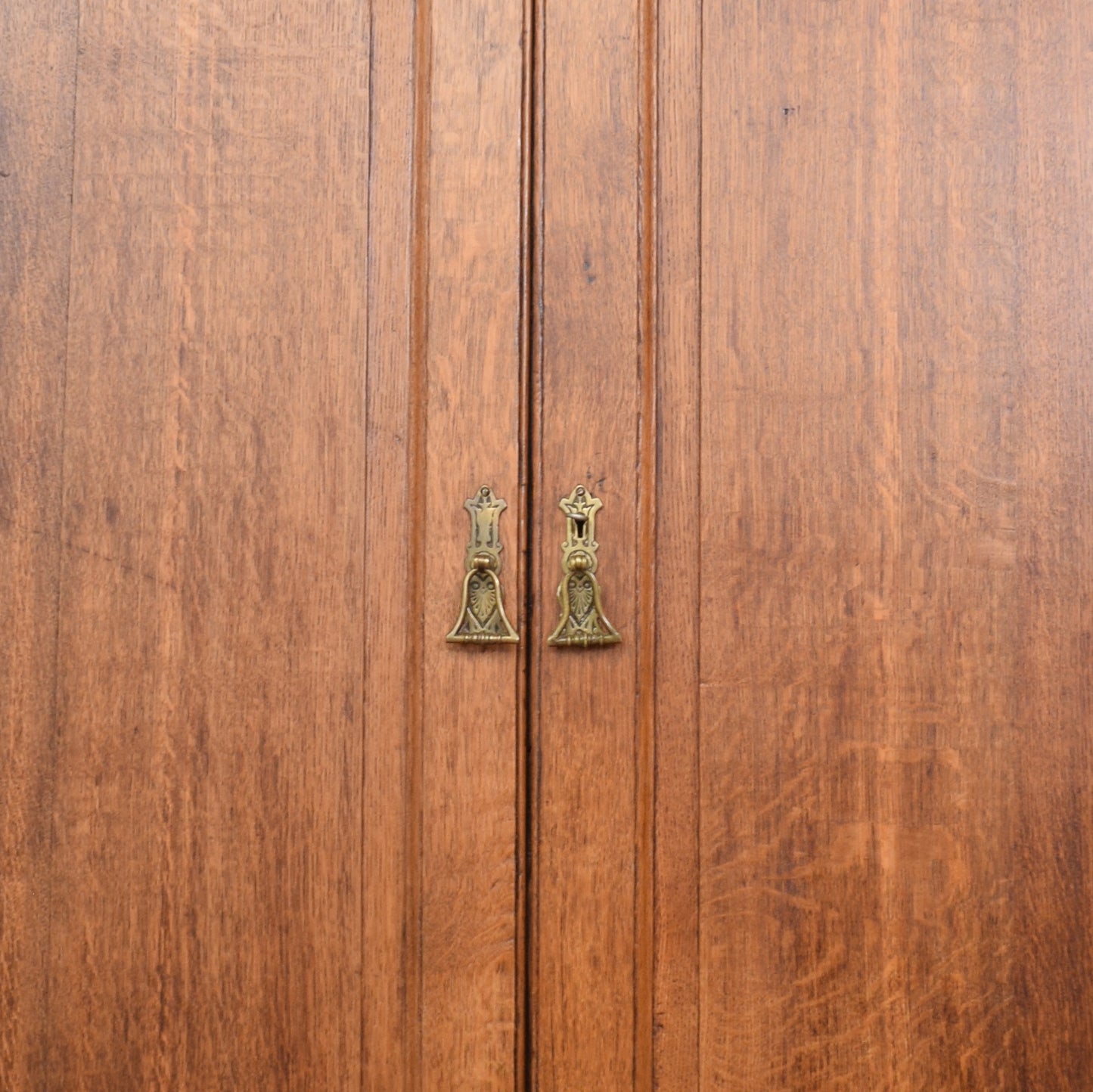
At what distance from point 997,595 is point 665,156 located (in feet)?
1.30

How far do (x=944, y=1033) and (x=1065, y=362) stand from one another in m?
0.48

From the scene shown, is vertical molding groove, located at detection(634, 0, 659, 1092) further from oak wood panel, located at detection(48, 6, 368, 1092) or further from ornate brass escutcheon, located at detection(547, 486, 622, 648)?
oak wood panel, located at detection(48, 6, 368, 1092)

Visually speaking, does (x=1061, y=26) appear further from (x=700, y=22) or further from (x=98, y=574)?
(x=98, y=574)

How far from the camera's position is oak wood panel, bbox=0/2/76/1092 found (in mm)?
741

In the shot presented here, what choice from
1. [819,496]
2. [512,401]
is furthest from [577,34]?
[819,496]

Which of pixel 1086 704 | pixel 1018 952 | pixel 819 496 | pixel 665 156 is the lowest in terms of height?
pixel 1018 952

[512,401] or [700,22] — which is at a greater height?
[700,22]

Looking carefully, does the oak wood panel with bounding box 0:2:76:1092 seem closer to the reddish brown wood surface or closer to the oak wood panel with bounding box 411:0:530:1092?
the reddish brown wood surface

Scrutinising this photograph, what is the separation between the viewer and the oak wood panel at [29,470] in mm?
741

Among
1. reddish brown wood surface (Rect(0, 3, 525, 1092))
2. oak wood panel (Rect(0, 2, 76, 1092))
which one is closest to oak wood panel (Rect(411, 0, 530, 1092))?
reddish brown wood surface (Rect(0, 3, 525, 1092))

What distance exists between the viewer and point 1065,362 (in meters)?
0.72

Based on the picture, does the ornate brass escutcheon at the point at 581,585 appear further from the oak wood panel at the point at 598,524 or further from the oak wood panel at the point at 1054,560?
the oak wood panel at the point at 1054,560

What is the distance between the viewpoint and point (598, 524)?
731 millimetres

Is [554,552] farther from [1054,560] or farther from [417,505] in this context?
[1054,560]
